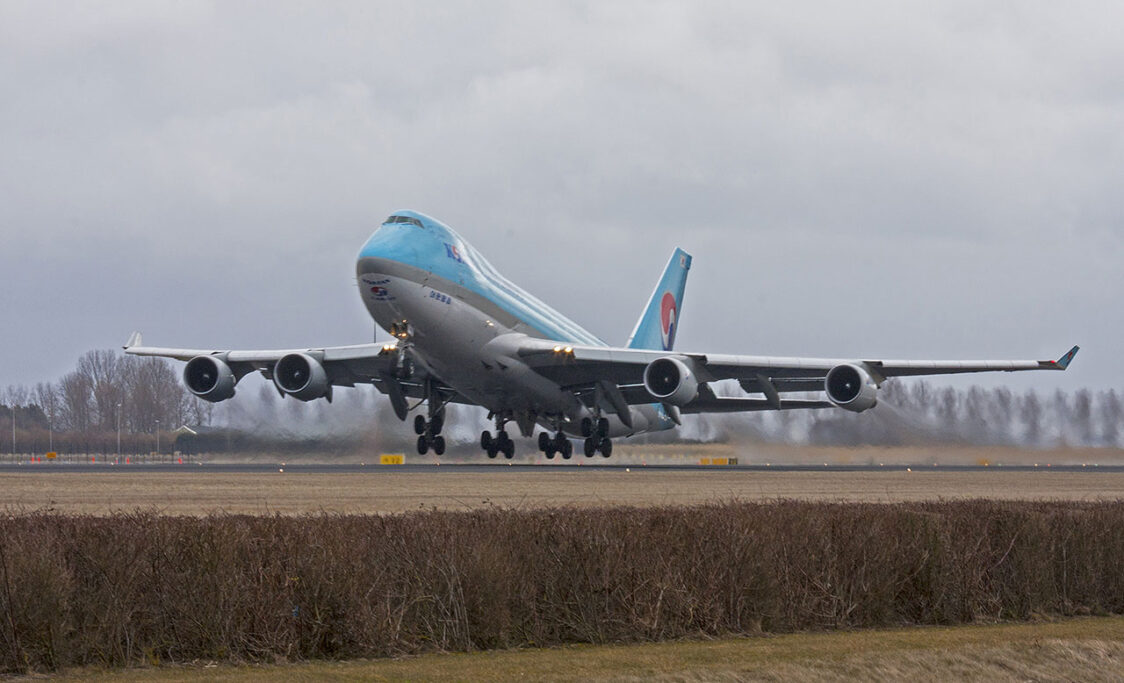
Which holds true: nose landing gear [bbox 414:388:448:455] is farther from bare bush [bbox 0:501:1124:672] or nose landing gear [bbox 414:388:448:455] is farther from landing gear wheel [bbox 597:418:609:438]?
bare bush [bbox 0:501:1124:672]

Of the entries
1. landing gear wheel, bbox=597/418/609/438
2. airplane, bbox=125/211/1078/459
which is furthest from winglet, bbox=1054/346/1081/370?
landing gear wheel, bbox=597/418/609/438

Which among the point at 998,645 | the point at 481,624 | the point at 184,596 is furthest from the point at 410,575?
the point at 998,645

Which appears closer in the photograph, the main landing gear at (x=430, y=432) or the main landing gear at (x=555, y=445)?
the main landing gear at (x=430, y=432)

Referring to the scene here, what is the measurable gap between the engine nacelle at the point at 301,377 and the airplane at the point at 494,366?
0.17 feet

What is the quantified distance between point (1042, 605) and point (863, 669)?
17.8 feet

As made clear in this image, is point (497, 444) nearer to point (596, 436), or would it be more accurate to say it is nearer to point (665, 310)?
point (596, 436)

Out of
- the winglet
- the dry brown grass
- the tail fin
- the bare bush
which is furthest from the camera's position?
the tail fin

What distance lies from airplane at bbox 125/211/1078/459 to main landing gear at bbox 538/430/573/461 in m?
0.05

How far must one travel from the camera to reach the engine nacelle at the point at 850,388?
46938 millimetres

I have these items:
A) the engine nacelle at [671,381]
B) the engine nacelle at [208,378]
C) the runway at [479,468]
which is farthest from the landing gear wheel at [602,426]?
the engine nacelle at [208,378]

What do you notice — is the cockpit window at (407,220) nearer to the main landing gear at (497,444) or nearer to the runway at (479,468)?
the runway at (479,468)

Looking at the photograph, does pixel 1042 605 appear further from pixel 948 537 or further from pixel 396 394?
pixel 396 394

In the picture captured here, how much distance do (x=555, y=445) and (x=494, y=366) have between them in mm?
9650

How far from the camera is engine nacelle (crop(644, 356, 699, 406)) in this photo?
4691cm
